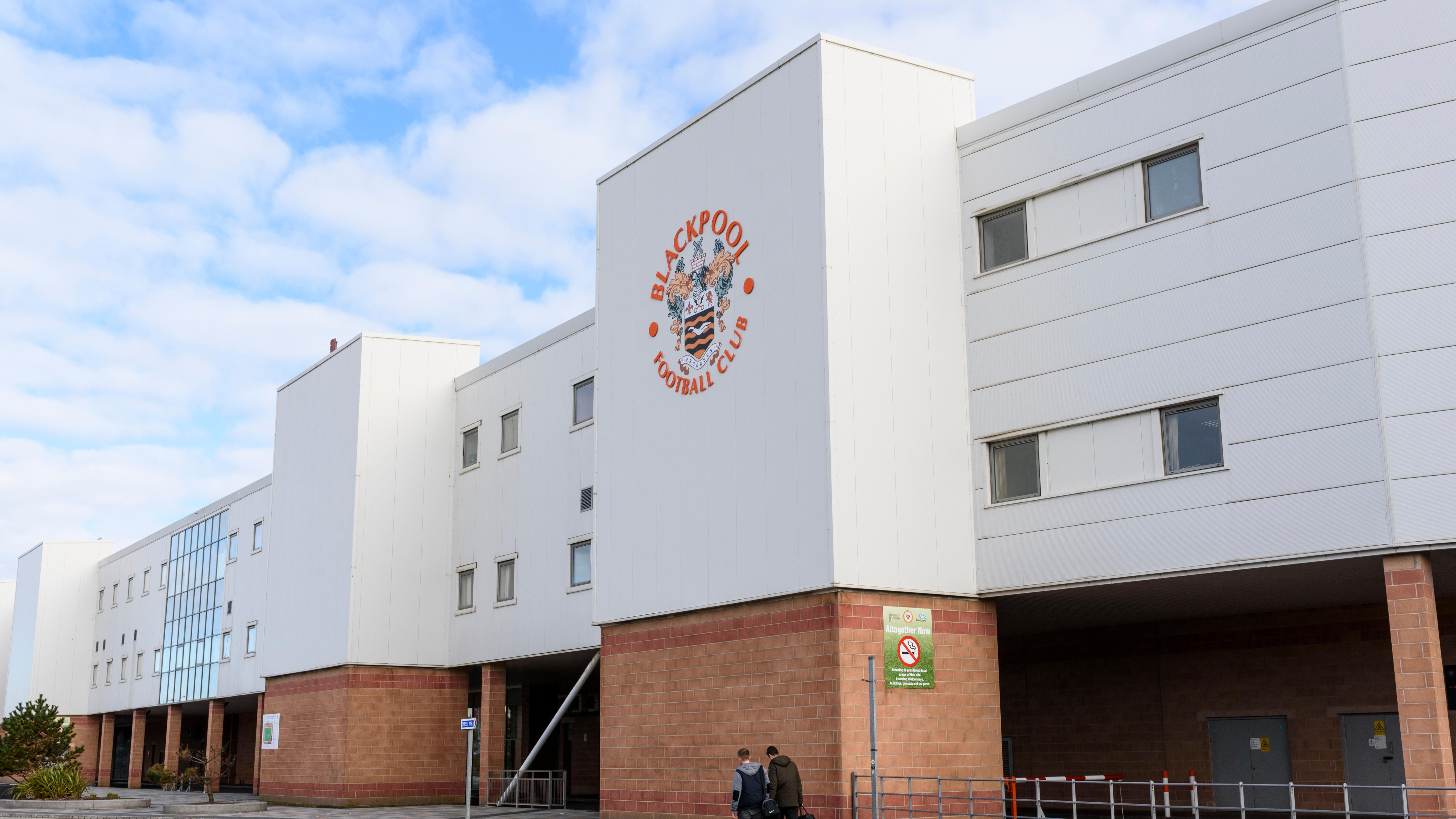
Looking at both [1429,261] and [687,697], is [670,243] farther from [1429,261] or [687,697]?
[1429,261]

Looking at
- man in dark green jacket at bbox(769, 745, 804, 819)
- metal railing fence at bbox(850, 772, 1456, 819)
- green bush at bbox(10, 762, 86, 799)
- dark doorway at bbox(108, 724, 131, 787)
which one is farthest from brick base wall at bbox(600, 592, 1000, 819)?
dark doorway at bbox(108, 724, 131, 787)

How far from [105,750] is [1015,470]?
56.1 meters

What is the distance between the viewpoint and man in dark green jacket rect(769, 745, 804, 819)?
55.5 ft

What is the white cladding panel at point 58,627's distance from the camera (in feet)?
208

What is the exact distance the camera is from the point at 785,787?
1695 centimetres

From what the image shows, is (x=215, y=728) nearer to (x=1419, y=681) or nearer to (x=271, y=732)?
(x=271, y=732)

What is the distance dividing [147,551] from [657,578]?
43.8m

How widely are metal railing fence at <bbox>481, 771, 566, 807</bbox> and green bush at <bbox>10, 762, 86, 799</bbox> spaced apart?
1150cm

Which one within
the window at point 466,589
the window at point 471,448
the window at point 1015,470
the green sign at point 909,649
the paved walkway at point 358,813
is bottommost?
the paved walkway at point 358,813

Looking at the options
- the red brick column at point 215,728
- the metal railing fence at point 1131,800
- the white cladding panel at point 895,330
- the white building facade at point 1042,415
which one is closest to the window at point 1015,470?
the white building facade at point 1042,415

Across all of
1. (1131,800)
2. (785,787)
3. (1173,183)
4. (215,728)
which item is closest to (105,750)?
(215,728)

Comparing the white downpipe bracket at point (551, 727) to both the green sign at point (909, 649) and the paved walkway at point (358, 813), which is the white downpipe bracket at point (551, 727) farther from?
the green sign at point (909, 649)

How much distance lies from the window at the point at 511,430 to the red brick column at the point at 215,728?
58.1ft

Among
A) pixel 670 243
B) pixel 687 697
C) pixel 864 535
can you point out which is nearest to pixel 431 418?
pixel 670 243
